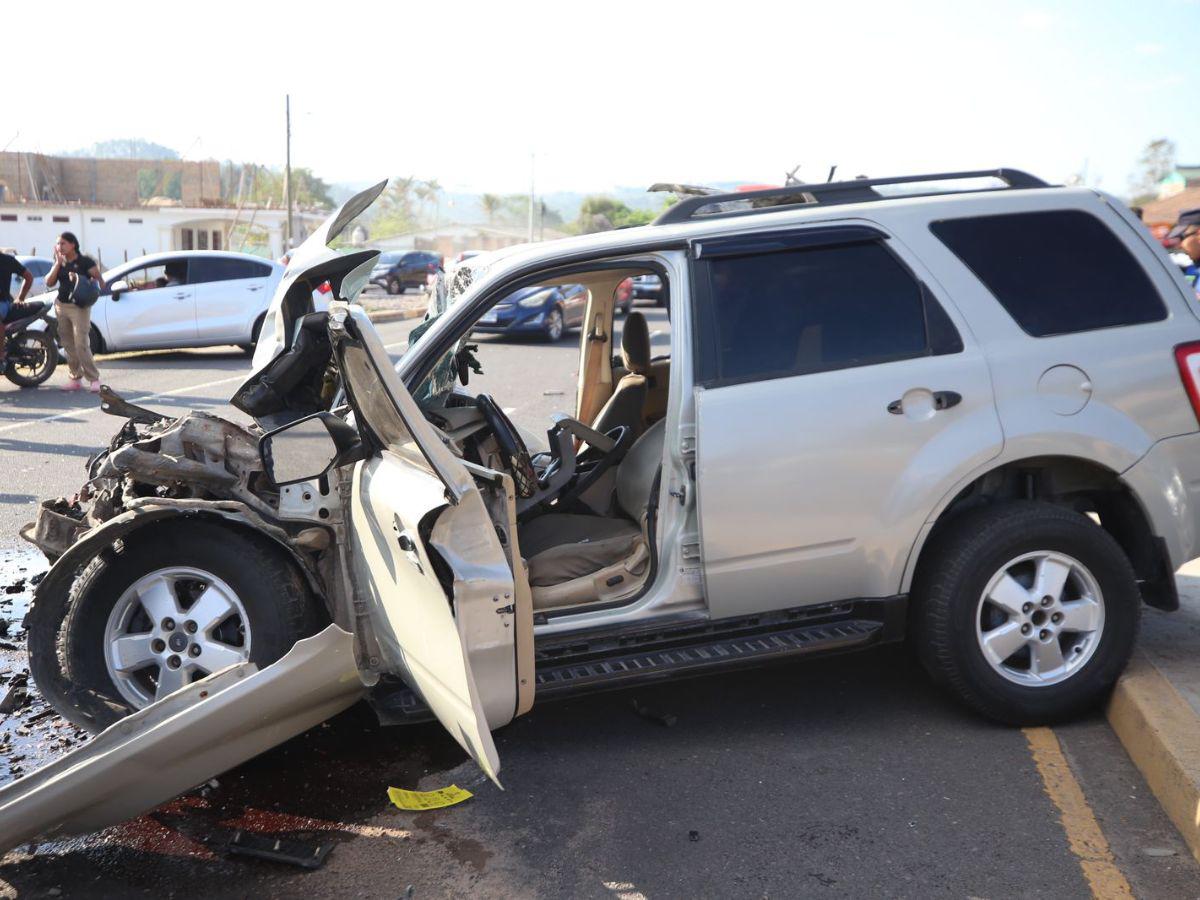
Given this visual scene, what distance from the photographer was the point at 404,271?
44062mm

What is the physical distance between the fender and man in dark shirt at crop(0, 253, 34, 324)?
1005 centimetres

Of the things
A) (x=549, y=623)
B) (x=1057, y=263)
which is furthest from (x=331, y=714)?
(x=1057, y=263)

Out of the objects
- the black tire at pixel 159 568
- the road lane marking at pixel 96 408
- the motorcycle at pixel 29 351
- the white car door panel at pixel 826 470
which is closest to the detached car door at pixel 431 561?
the black tire at pixel 159 568

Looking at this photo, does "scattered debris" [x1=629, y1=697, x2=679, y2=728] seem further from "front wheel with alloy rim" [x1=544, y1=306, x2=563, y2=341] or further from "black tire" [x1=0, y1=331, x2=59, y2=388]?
"front wheel with alloy rim" [x1=544, y1=306, x2=563, y2=341]

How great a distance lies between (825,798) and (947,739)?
695mm

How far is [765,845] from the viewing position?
11.3 feet

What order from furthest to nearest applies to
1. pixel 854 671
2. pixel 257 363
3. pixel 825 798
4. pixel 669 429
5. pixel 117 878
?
1. pixel 854 671
2. pixel 257 363
3. pixel 669 429
4. pixel 825 798
5. pixel 117 878

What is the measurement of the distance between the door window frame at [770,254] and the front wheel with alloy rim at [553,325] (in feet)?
46.6

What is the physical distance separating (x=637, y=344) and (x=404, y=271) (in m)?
39.8

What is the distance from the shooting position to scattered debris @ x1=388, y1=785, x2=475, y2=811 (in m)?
3.71

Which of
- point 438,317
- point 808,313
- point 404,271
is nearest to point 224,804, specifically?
point 438,317

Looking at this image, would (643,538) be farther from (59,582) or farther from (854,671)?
(59,582)

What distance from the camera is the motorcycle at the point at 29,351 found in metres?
13.2

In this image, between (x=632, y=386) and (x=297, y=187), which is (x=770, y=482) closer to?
(x=632, y=386)
